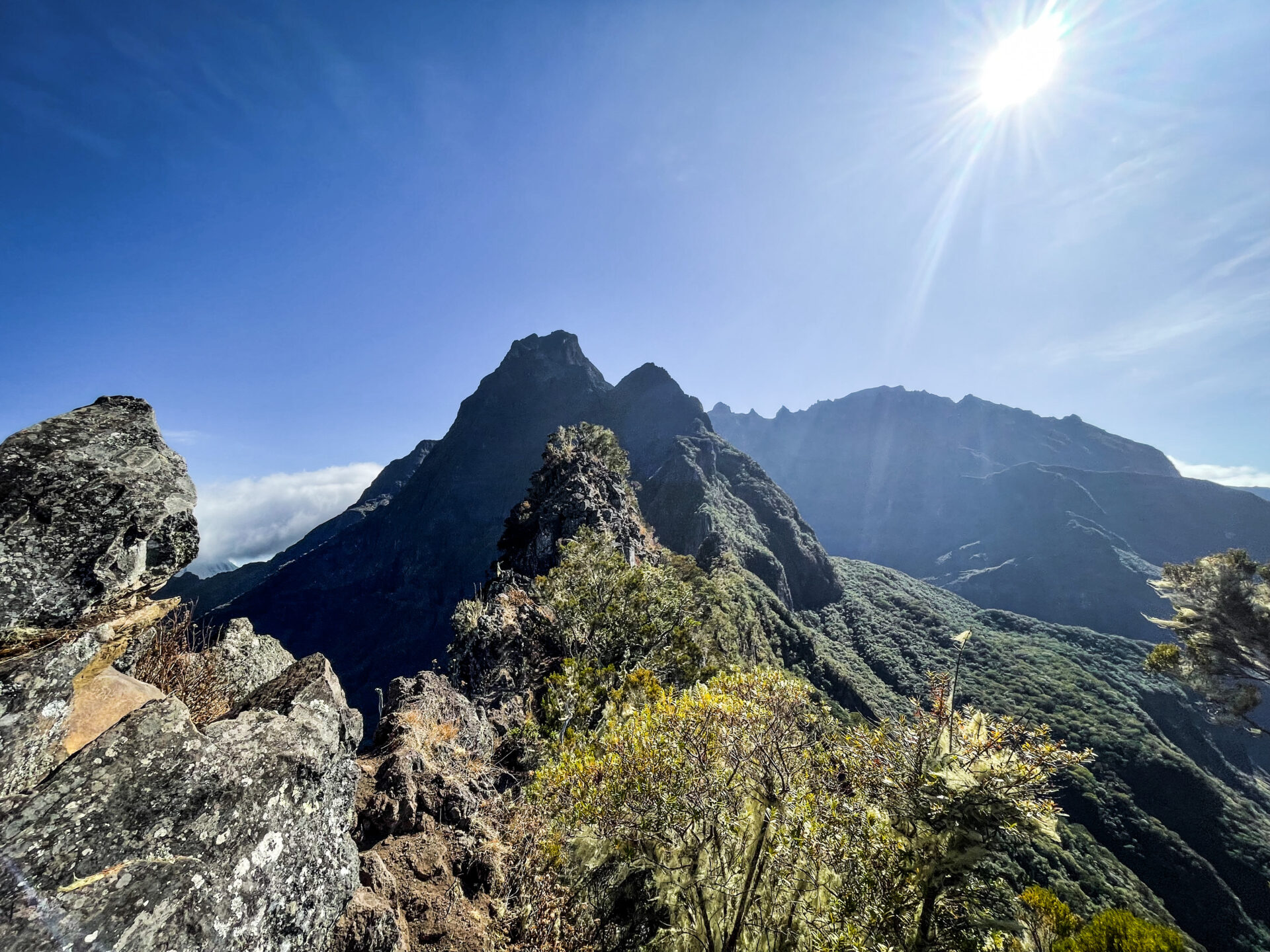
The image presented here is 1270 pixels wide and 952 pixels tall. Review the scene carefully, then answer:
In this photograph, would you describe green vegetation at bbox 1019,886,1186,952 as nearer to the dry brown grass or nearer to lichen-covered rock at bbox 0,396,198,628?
the dry brown grass

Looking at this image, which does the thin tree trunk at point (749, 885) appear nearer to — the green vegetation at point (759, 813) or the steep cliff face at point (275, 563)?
the green vegetation at point (759, 813)

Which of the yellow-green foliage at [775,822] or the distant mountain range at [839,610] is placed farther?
the distant mountain range at [839,610]

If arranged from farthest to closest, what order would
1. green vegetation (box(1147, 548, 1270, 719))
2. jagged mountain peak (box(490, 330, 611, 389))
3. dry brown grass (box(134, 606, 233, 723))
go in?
jagged mountain peak (box(490, 330, 611, 389)) < green vegetation (box(1147, 548, 1270, 719)) < dry brown grass (box(134, 606, 233, 723))

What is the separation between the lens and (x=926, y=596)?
139 metres

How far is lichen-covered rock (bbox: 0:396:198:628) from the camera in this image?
387 centimetres

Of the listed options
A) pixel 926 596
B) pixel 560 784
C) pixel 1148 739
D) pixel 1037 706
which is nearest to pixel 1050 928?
pixel 560 784

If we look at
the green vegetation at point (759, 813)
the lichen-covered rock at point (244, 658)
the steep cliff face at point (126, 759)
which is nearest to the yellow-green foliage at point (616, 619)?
the green vegetation at point (759, 813)

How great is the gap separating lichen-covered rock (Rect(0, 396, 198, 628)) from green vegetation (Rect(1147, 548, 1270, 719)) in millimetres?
33007

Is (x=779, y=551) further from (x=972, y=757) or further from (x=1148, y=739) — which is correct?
(x=972, y=757)

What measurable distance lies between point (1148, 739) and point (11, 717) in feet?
418

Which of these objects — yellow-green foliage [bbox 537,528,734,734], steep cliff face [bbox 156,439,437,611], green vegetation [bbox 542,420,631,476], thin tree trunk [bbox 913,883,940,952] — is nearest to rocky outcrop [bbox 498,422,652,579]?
green vegetation [bbox 542,420,631,476]

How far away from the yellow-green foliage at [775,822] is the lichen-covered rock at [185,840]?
12.6ft

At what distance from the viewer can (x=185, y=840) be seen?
144 inches

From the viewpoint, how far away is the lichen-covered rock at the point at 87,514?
3871 millimetres
